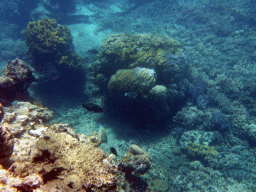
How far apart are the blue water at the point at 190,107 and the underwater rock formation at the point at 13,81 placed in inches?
97.6

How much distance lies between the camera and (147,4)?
17.1m

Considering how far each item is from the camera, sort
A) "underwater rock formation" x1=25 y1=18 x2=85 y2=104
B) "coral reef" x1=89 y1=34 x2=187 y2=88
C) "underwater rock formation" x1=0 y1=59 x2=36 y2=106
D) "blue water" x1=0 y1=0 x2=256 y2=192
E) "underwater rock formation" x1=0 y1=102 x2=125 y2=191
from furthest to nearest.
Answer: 1. "underwater rock formation" x1=25 y1=18 x2=85 y2=104
2. "coral reef" x1=89 y1=34 x2=187 y2=88
3. "blue water" x1=0 y1=0 x2=256 y2=192
4. "underwater rock formation" x1=0 y1=59 x2=36 y2=106
5. "underwater rock formation" x1=0 y1=102 x2=125 y2=191

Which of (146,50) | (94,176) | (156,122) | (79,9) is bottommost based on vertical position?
(156,122)

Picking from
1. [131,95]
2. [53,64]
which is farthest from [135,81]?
[53,64]

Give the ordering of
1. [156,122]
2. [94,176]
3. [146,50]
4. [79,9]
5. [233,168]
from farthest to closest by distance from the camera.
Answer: [79,9] < [146,50] < [156,122] < [233,168] < [94,176]

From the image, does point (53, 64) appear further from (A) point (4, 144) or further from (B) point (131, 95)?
(A) point (4, 144)

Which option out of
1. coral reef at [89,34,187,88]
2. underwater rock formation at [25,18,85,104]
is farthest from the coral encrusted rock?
underwater rock formation at [25,18,85,104]

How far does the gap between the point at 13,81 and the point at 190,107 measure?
7089 millimetres

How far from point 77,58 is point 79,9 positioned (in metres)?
10.6

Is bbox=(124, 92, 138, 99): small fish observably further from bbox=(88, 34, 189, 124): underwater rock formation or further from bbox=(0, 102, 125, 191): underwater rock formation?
bbox=(0, 102, 125, 191): underwater rock formation

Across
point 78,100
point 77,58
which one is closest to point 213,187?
point 78,100

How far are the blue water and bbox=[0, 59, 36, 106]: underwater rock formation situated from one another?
8.13ft

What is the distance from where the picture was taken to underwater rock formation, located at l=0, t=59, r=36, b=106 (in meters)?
4.57

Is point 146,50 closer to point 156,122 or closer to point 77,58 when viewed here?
point 156,122
